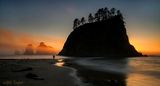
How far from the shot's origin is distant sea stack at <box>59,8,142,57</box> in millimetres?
128712

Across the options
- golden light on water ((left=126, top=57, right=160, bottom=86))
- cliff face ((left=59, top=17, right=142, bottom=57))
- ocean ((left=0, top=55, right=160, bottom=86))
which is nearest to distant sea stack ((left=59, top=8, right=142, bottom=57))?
cliff face ((left=59, top=17, right=142, bottom=57))

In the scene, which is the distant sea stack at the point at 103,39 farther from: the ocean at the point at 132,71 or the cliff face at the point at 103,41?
the ocean at the point at 132,71

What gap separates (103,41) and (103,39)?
1866 mm

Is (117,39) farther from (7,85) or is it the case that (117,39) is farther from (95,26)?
(7,85)

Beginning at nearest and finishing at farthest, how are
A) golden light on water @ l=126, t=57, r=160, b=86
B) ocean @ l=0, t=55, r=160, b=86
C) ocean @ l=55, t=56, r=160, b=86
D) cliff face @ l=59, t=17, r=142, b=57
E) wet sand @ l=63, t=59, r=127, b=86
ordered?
wet sand @ l=63, t=59, r=127, b=86, golden light on water @ l=126, t=57, r=160, b=86, ocean @ l=55, t=56, r=160, b=86, ocean @ l=0, t=55, r=160, b=86, cliff face @ l=59, t=17, r=142, b=57

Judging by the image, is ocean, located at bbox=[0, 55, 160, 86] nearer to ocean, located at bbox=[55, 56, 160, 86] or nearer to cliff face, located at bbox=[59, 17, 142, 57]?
ocean, located at bbox=[55, 56, 160, 86]

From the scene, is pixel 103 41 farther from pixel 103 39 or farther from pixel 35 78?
pixel 35 78

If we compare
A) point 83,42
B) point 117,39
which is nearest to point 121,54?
point 117,39

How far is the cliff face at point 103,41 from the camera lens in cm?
12838

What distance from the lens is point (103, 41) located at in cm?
13350

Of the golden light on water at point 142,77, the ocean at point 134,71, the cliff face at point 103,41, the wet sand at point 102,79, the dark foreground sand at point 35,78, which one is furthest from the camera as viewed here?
the cliff face at point 103,41

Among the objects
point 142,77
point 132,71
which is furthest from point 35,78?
point 132,71

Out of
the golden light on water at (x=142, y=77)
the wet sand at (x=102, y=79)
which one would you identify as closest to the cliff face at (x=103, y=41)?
the golden light on water at (x=142, y=77)

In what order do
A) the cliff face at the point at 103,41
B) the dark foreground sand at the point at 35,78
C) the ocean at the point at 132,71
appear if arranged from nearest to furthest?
the dark foreground sand at the point at 35,78 → the ocean at the point at 132,71 → the cliff face at the point at 103,41
